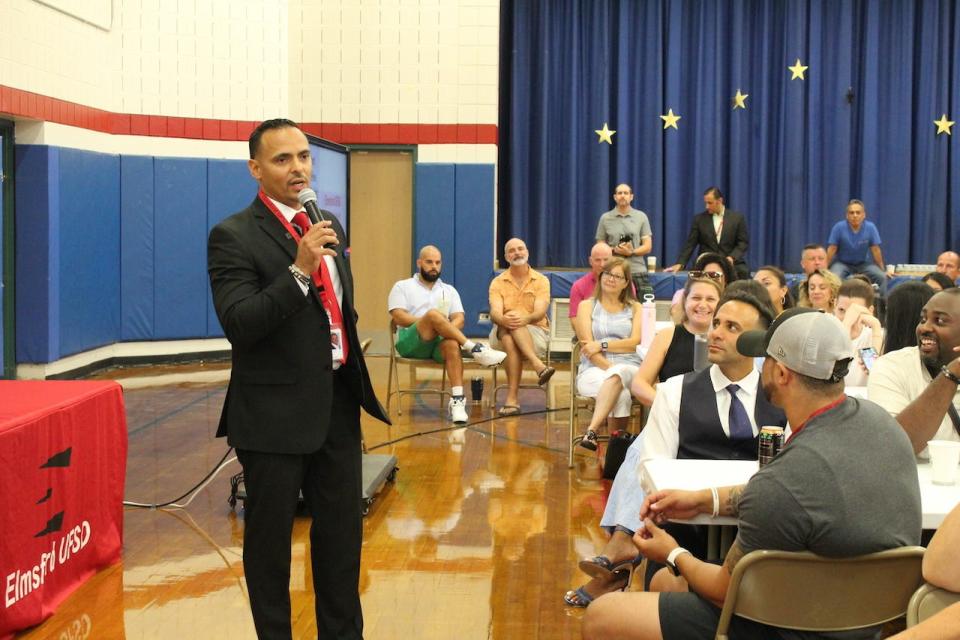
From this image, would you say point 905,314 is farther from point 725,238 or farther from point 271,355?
point 725,238

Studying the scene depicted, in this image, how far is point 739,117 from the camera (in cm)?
1309

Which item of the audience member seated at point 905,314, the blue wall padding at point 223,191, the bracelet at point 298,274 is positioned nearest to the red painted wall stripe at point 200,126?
the blue wall padding at point 223,191

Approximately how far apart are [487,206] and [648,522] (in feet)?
30.8

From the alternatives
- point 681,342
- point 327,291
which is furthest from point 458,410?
point 327,291

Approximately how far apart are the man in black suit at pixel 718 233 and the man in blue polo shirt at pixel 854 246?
891 mm

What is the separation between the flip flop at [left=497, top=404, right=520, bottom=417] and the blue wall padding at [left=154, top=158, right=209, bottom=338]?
152 inches

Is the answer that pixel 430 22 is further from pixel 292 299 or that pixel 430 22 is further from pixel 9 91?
pixel 292 299

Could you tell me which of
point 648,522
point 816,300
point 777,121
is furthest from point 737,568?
point 777,121

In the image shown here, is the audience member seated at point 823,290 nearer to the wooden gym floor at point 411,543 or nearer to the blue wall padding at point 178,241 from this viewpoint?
the wooden gym floor at point 411,543

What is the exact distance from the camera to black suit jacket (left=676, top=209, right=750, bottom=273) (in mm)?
11836

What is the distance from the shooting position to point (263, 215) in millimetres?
3152

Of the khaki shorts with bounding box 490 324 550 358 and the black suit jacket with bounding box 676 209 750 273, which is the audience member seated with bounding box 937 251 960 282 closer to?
the black suit jacket with bounding box 676 209 750 273

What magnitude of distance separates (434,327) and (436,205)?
13.0 ft

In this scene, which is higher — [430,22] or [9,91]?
[430,22]
